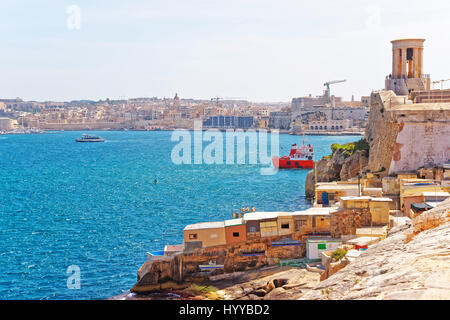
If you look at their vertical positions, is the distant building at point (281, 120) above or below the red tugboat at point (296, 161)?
above

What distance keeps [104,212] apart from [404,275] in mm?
22887

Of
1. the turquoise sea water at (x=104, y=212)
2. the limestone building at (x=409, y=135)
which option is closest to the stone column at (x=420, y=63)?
the limestone building at (x=409, y=135)

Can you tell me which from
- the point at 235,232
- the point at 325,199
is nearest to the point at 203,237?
the point at 235,232

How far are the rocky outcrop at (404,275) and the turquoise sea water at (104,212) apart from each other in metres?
9.46

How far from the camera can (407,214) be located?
14516 mm

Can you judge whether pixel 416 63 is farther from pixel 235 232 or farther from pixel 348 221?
pixel 235 232

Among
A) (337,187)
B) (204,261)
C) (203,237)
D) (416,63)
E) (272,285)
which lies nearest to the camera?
(272,285)

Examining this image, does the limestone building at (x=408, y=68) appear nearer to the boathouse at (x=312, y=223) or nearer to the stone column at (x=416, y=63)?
the stone column at (x=416, y=63)

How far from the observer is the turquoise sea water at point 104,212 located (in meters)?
14.8

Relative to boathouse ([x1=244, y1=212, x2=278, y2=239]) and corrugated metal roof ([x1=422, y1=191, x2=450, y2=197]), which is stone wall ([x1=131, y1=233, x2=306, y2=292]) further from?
corrugated metal roof ([x1=422, y1=191, x2=450, y2=197])

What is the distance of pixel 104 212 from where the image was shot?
2533cm

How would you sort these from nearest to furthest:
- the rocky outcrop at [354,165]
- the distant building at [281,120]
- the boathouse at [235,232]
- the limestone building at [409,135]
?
the boathouse at [235,232], the limestone building at [409,135], the rocky outcrop at [354,165], the distant building at [281,120]

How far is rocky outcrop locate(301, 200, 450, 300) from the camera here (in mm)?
2954

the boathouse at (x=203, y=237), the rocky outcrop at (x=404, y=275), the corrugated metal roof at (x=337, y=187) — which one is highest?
the rocky outcrop at (x=404, y=275)
